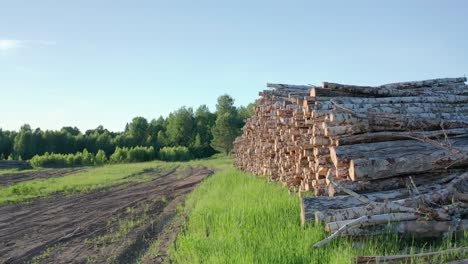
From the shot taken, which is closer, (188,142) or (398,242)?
(398,242)

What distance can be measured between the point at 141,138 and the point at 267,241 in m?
70.1

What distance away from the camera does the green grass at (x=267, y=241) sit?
16.0 feet

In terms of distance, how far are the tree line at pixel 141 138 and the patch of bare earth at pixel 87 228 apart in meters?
38.1

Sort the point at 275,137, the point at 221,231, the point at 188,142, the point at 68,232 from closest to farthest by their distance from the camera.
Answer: the point at 221,231, the point at 68,232, the point at 275,137, the point at 188,142

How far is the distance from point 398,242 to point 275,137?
6108mm

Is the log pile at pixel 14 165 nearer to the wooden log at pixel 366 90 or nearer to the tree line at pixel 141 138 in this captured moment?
the tree line at pixel 141 138

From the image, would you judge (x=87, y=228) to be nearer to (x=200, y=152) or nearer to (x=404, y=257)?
(x=404, y=257)

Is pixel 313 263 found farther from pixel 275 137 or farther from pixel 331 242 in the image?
pixel 275 137

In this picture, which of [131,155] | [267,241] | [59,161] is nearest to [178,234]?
[267,241]

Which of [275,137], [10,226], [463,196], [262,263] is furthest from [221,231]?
[10,226]

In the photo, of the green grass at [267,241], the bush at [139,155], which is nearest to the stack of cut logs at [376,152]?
the green grass at [267,241]

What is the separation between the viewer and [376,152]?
23.0 ft

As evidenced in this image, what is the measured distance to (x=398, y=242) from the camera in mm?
5477

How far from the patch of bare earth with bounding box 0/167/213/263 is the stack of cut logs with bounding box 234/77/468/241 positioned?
2992 mm
